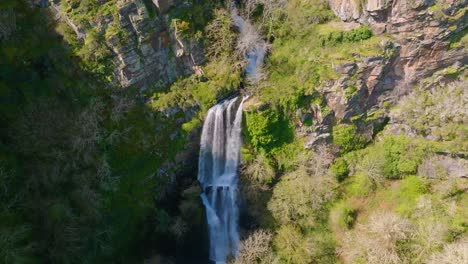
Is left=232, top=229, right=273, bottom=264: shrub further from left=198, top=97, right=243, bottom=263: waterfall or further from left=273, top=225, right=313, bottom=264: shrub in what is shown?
left=198, top=97, right=243, bottom=263: waterfall

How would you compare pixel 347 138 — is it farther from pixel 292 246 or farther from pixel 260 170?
pixel 292 246

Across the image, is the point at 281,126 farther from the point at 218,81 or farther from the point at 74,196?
the point at 74,196

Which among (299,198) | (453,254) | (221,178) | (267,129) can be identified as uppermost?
(267,129)

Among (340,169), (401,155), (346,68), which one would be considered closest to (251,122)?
(346,68)

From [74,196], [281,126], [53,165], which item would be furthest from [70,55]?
[281,126]

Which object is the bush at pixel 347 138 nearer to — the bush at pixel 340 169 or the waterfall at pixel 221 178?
the bush at pixel 340 169
